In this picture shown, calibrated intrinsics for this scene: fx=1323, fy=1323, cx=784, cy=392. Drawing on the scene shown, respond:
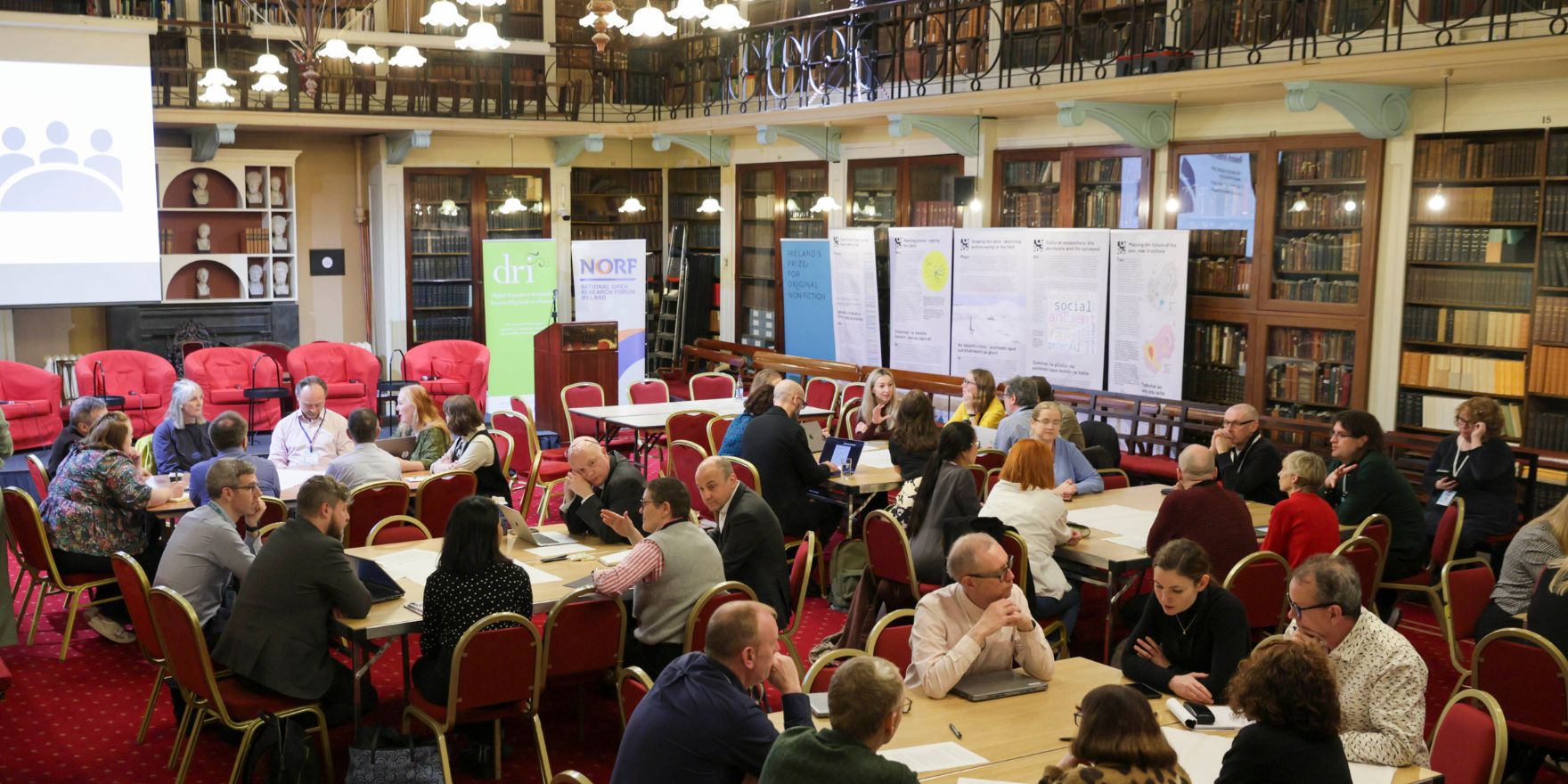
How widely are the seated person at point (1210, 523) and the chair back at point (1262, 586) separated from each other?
3.2 inches

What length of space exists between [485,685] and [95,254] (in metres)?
9.86

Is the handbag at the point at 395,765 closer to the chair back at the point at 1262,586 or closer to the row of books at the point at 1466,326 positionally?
the chair back at the point at 1262,586

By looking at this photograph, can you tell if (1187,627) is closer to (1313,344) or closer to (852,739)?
(852,739)

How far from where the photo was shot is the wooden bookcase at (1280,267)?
31.7 ft

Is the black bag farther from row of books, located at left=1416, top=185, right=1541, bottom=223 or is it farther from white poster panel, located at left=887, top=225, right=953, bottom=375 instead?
white poster panel, located at left=887, top=225, right=953, bottom=375

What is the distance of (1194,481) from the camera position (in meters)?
5.91

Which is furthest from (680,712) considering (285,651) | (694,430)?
(694,430)

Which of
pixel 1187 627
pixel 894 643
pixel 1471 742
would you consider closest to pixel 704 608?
pixel 894 643

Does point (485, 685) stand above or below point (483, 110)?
below

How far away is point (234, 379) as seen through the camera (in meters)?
13.1

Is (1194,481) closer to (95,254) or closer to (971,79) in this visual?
(971,79)

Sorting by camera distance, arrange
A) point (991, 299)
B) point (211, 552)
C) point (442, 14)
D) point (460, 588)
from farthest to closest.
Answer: point (991, 299) < point (442, 14) < point (211, 552) < point (460, 588)

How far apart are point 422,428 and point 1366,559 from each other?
5.27m

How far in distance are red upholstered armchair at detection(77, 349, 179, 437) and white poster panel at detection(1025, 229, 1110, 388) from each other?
8.15m
